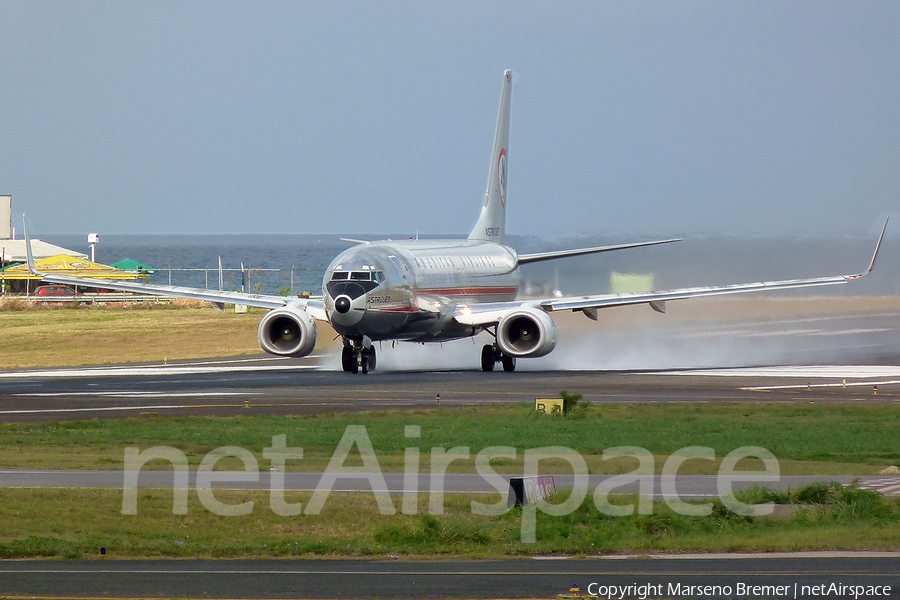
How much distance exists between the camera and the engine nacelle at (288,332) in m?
44.7

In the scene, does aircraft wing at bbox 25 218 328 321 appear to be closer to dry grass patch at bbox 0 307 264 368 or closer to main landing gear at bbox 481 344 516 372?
main landing gear at bbox 481 344 516 372

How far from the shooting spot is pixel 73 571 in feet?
45.9

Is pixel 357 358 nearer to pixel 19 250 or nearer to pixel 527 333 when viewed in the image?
pixel 527 333

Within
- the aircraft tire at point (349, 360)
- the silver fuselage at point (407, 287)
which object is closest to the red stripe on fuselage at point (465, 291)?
the silver fuselage at point (407, 287)

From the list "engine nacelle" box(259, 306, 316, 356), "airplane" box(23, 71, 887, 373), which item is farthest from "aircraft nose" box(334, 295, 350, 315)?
"engine nacelle" box(259, 306, 316, 356)

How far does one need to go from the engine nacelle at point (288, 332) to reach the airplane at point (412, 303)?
0.12 feet

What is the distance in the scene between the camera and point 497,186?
57.8 meters

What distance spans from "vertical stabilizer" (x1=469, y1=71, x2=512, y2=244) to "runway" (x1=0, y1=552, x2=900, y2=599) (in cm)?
4314

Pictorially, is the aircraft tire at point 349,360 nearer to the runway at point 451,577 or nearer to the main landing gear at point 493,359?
the main landing gear at point 493,359

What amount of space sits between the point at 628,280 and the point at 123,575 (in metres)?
47.6

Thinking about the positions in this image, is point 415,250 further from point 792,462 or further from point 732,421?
point 792,462

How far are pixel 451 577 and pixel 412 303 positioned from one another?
101 ft

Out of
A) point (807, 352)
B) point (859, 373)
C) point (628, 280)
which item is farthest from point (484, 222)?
point (859, 373)

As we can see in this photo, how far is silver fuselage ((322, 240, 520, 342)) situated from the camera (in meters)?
42.2
